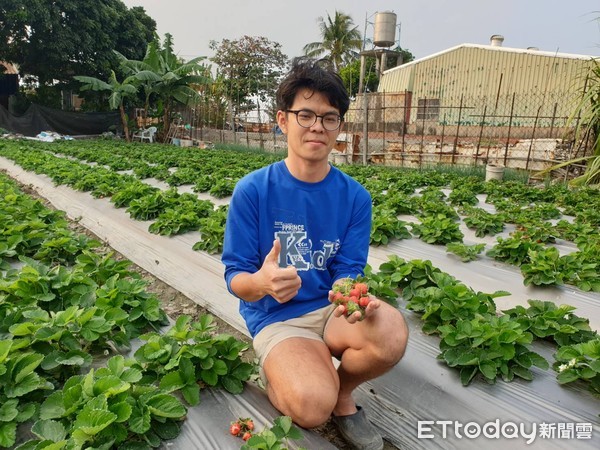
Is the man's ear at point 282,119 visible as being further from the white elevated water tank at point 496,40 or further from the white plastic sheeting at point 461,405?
the white elevated water tank at point 496,40

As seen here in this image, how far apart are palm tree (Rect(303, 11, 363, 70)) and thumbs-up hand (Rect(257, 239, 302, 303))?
104ft

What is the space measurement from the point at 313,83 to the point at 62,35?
2341 cm

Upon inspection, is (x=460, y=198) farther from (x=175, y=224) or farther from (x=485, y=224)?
(x=175, y=224)

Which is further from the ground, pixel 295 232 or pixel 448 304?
pixel 295 232

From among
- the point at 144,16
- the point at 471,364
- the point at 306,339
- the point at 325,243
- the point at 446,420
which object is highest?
the point at 144,16

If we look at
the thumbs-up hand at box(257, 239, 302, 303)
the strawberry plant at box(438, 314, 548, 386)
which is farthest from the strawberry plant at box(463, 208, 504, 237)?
the thumbs-up hand at box(257, 239, 302, 303)

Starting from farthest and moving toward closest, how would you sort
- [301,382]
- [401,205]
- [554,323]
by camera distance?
[401,205], [554,323], [301,382]

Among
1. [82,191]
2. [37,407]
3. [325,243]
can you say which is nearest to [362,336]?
[325,243]

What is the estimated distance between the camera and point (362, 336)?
6.29 feet

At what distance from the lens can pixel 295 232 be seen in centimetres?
216

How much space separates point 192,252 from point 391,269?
6.61ft

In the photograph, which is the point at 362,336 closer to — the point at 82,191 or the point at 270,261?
the point at 270,261

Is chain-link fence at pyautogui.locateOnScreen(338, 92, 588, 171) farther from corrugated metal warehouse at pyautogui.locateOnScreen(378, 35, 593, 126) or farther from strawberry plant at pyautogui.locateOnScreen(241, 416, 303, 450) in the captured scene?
strawberry plant at pyautogui.locateOnScreen(241, 416, 303, 450)

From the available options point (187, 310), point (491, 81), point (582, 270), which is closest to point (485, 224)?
point (582, 270)
